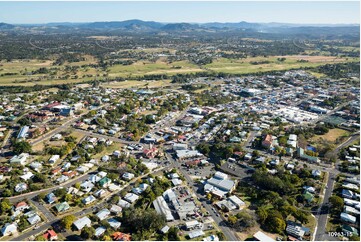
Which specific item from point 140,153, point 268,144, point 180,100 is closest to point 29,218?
point 140,153

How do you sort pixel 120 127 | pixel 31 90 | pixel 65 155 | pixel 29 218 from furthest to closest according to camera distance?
pixel 31 90
pixel 120 127
pixel 65 155
pixel 29 218

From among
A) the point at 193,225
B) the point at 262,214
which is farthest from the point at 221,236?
the point at 262,214

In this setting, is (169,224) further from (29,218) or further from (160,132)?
(160,132)

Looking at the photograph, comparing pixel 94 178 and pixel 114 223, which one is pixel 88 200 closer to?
pixel 94 178

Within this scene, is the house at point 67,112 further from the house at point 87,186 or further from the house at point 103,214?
the house at point 103,214

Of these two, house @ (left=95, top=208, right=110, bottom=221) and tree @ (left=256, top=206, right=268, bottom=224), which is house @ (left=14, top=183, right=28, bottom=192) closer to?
house @ (left=95, top=208, right=110, bottom=221)

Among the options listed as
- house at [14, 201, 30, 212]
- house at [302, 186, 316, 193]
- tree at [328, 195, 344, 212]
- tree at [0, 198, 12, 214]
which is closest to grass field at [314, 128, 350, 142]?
house at [302, 186, 316, 193]

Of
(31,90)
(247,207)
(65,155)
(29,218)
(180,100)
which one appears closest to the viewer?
(29,218)
